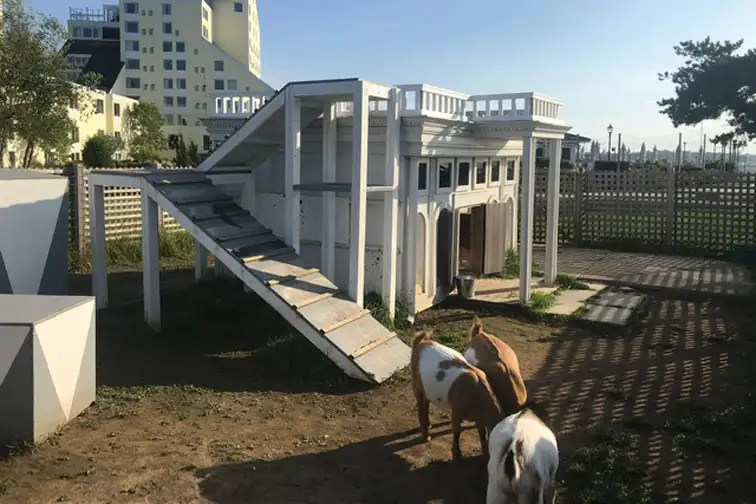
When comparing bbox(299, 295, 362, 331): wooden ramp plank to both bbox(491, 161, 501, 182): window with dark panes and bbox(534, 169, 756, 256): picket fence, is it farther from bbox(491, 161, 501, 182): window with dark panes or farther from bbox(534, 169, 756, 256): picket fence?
bbox(534, 169, 756, 256): picket fence

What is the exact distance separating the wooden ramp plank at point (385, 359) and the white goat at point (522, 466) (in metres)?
2.88

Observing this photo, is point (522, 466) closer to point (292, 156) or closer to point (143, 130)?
point (292, 156)

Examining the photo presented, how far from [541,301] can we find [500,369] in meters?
5.24

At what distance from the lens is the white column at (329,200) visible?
9.06 meters

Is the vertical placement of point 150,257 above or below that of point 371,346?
above

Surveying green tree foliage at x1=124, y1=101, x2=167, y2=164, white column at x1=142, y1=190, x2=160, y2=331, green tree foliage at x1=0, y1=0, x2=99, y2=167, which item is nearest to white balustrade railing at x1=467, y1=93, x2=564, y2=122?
white column at x1=142, y1=190, x2=160, y2=331

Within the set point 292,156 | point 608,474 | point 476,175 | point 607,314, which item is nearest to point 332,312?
point 292,156

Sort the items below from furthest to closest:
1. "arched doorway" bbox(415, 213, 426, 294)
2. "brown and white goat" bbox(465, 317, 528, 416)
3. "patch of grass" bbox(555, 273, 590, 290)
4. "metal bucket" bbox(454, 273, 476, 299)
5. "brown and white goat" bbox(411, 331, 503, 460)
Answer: "patch of grass" bbox(555, 273, 590, 290) → "metal bucket" bbox(454, 273, 476, 299) → "arched doorway" bbox(415, 213, 426, 294) → "brown and white goat" bbox(465, 317, 528, 416) → "brown and white goat" bbox(411, 331, 503, 460)

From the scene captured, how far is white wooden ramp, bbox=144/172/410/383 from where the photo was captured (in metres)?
7.34

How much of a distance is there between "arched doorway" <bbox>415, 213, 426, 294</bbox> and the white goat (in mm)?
5618

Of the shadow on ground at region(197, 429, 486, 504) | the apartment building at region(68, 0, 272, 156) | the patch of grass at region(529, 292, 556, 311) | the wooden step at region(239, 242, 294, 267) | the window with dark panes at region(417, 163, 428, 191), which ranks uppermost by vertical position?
the apartment building at region(68, 0, 272, 156)

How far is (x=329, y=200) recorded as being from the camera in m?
9.03

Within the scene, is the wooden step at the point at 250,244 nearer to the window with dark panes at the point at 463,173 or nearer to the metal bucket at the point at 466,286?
the metal bucket at the point at 466,286

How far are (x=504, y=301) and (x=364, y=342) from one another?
3.85 metres
